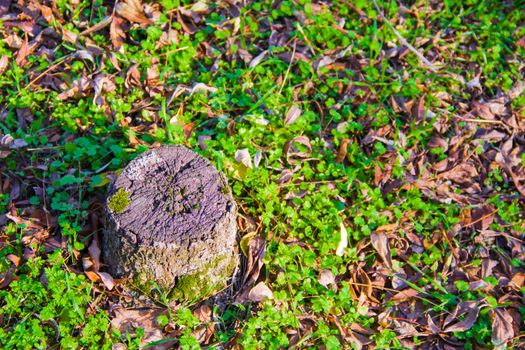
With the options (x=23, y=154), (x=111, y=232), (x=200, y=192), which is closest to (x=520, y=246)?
(x=200, y=192)

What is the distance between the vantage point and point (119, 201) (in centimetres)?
287

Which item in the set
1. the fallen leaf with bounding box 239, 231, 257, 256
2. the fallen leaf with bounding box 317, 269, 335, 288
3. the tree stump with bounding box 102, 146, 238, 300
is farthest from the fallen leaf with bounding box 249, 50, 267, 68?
the fallen leaf with bounding box 317, 269, 335, 288

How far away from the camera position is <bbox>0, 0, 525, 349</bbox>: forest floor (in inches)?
123

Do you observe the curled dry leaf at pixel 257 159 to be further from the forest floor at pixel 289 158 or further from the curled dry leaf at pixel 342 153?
the curled dry leaf at pixel 342 153

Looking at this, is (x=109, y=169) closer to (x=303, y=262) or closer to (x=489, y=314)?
(x=303, y=262)

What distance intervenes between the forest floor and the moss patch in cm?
46

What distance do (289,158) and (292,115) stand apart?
34 centimetres

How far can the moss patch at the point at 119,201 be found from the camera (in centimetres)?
284

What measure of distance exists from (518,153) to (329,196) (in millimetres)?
1655

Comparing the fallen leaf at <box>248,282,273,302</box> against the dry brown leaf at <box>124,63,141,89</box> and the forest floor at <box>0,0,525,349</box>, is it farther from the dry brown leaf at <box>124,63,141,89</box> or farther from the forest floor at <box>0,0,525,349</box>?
the dry brown leaf at <box>124,63,141,89</box>

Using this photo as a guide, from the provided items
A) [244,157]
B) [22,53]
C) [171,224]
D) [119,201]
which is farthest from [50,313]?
[22,53]

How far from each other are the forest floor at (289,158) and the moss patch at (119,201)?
0.46 metres

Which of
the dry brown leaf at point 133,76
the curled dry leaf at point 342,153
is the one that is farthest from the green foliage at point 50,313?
the curled dry leaf at point 342,153

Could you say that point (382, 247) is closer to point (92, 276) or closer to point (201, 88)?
point (201, 88)
